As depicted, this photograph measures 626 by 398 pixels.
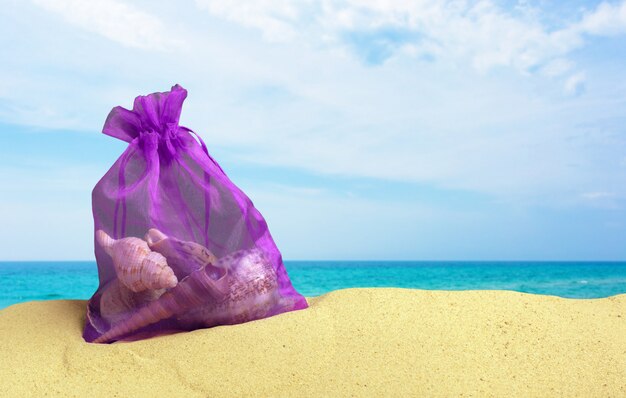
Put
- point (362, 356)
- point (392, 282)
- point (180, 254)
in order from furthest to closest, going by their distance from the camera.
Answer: point (392, 282) < point (180, 254) < point (362, 356)

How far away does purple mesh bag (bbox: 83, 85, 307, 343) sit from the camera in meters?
2.47

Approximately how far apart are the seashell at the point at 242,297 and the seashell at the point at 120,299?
20cm

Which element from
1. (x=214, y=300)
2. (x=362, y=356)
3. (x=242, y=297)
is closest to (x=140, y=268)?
Result: (x=214, y=300)

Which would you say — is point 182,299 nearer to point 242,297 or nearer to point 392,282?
point 242,297

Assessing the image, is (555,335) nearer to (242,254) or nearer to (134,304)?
(242,254)

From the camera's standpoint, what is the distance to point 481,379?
2047mm

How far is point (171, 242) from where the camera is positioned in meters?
2.60

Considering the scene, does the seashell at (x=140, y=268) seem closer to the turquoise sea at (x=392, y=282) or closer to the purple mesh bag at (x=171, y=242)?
the purple mesh bag at (x=171, y=242)

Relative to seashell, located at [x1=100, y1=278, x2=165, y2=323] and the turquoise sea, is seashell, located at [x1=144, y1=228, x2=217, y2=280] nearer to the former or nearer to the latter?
seashell, located at [x1=100, y1=278, x2=165, y2=323]

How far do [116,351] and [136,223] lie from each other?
70 centimetres

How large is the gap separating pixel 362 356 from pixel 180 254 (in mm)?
969

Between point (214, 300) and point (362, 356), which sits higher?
point (214, 300)

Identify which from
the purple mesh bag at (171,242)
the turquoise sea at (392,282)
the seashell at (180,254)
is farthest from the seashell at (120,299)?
the turquoise sea at (392,282)

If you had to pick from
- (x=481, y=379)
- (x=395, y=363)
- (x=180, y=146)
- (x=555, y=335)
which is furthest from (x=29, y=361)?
(x=555, y=335)
